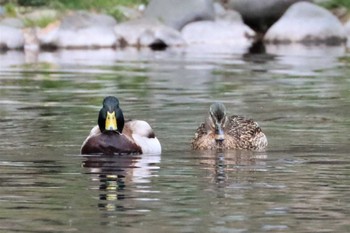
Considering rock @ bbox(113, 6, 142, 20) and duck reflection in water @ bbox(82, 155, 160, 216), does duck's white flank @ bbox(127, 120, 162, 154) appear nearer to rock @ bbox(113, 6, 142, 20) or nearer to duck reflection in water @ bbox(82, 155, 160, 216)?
duck reflection in water @ bbox(82, 155, 160, 216)

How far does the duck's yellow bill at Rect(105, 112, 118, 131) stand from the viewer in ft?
51.4

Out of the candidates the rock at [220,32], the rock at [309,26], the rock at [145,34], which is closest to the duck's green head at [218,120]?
the rock at [145,34]

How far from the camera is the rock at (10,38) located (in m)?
40.0

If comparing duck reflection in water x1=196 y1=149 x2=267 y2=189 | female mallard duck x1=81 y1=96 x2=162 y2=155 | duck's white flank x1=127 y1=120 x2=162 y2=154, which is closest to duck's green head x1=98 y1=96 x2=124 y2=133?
female mallard duck x1=81 y1=96 x2=162 y2=155

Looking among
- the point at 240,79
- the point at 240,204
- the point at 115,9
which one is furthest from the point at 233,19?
the point at 240,204

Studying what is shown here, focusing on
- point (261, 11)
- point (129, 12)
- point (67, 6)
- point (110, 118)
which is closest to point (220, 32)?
point (261, 11)

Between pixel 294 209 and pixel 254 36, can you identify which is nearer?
pixel 294 209

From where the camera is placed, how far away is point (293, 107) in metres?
21.6

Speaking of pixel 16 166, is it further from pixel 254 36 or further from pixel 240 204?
pixel 254 36

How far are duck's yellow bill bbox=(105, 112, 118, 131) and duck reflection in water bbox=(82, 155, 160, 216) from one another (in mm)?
346

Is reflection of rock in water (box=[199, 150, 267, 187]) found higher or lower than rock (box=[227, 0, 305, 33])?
lower

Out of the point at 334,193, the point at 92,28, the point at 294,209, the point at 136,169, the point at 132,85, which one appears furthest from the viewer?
the point at 92,28

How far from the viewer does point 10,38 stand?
40156 millimetres

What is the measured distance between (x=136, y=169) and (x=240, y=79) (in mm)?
13840
